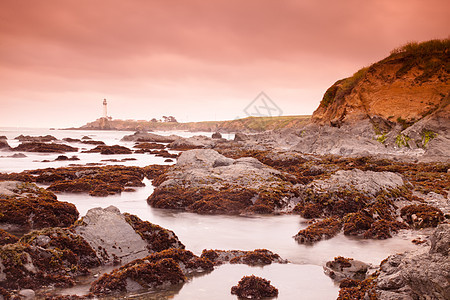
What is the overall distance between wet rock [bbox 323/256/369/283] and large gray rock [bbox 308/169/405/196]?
16.4 ft

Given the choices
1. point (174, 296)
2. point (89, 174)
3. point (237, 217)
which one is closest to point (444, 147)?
point (237, 217)

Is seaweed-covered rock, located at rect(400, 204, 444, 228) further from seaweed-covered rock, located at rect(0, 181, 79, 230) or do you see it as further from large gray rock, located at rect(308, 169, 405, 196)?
seaweed-covered rock, located at rect(0, 181, 79, 230)

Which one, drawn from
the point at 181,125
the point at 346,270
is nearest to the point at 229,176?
the point at 346,270

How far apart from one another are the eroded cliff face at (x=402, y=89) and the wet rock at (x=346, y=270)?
75.1ft

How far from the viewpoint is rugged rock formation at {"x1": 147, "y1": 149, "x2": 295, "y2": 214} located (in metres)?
10.3

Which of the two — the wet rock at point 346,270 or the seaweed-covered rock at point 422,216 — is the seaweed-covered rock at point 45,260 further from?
the seaweed-covered rock at point 422,216

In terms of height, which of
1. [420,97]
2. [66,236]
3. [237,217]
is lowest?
[237,217]

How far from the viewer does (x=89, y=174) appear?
15695 mm

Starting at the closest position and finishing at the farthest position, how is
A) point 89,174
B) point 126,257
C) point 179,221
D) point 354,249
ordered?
point 126,257 → point 354,249 → point 179,221 → point 89,174

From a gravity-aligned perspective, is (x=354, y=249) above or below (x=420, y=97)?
below

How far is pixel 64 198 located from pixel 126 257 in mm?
7224

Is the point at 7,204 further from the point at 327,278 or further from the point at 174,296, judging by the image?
the point at 327,278

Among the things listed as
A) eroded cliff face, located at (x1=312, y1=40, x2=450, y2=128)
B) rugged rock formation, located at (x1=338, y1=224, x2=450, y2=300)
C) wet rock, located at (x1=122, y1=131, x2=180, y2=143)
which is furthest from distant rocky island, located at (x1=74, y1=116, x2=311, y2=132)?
rugged rock formation, located at (x1=338, y1=224, x2=450, y2=300)

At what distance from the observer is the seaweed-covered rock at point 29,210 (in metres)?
7.36
